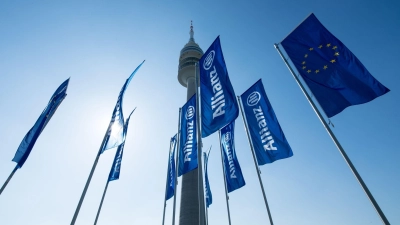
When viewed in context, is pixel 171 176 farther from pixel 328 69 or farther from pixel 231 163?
pixel 328 69

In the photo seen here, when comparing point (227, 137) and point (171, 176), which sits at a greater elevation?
point (227, 137)

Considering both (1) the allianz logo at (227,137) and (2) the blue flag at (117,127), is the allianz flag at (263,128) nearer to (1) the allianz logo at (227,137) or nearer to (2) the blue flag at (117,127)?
(1) the allianz logo at (227,137)

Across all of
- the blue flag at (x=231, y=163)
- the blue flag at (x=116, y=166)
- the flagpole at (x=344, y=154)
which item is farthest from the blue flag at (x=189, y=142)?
the flagpole at (x=344, y=154)

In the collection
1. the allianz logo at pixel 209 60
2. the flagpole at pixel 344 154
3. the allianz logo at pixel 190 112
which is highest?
the allianz logo at pixel 209 60

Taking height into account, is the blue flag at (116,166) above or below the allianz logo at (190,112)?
below

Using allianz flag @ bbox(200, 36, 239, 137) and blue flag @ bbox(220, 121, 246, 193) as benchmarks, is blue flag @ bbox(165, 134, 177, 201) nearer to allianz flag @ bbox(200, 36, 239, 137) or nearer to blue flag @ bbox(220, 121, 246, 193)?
blue flag @ bbox(220, 121, 246, 193)

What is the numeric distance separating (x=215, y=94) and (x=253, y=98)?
16.3ft

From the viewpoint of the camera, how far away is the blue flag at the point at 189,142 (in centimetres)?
1172

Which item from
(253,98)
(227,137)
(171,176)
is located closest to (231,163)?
(227,137)

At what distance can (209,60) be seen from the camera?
10.1 metres

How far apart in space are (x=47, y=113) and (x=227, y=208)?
14086 mm

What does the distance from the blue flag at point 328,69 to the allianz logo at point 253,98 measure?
352cm

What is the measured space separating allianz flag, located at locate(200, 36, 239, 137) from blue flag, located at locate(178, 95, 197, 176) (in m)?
2.44

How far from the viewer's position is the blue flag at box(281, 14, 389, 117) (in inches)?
319
